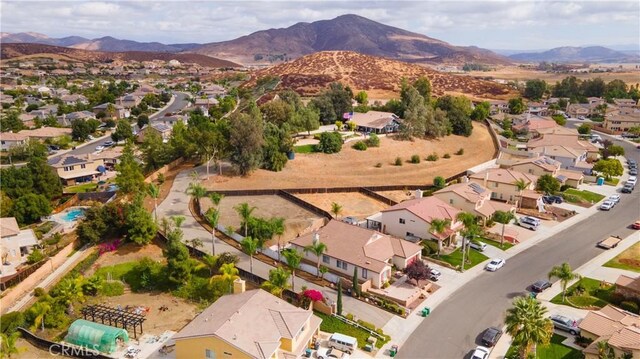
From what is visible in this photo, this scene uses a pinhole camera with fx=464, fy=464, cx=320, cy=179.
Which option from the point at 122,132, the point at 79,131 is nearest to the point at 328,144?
the point at 122,132

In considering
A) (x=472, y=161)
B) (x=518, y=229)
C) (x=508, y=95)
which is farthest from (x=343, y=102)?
(x=508, y=95)

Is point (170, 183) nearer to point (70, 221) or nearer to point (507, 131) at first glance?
point (70, 221)

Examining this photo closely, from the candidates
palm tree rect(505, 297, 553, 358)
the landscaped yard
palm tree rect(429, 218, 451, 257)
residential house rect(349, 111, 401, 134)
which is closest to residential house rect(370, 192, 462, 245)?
palm tree rect(429, 218, 451, 257)

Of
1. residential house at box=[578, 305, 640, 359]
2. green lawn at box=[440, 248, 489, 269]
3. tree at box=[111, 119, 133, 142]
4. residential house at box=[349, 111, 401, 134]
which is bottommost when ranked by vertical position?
green lawn at box=[440, 248, 489, 269]

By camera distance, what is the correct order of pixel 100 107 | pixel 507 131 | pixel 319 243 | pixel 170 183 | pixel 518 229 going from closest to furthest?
pixel 319 243 < pixel 518 229 < pixel 170 183 < pixel 507 131 < pixel 100 107

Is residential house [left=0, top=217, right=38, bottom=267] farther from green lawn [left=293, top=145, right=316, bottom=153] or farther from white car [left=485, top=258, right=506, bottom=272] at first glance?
white car [left=485, top=258, right=506, bottom=272]

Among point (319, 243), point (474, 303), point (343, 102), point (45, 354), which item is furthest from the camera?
point (343, 102)

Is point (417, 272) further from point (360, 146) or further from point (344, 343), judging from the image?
point (360, 146)
